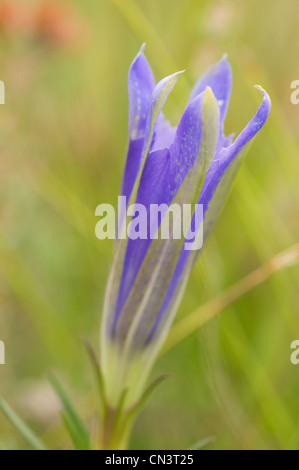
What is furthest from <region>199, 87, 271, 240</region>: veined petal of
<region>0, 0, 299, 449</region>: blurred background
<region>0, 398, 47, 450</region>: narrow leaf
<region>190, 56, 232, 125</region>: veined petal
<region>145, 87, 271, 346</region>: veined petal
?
<region>0, 0, 299, 449</region>: blurred background

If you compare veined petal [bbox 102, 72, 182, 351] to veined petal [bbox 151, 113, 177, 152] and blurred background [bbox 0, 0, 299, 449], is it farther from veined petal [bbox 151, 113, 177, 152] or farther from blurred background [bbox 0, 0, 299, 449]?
blurred background [bbox 0, 0, 299, 449]

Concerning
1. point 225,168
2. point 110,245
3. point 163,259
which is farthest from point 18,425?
point 110,245

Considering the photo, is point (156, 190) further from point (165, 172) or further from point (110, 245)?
point (110, 245)

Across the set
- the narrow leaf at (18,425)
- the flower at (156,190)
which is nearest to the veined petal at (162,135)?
the flower at (156,190)

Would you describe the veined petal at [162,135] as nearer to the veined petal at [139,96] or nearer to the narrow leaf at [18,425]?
the veined petal at [139,96]

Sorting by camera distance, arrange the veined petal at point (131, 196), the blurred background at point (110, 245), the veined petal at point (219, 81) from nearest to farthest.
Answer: the veined petal at point (131, 196) < the veined petal at point (219, 81) < the blurred background at point (110, 245)
